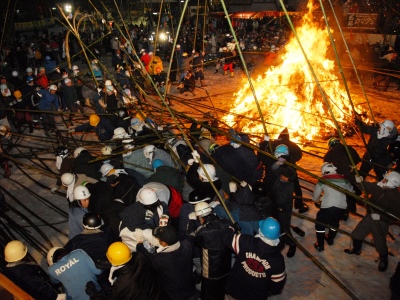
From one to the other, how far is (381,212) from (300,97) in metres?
6.47

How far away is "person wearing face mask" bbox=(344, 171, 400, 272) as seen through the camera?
17.0 ft

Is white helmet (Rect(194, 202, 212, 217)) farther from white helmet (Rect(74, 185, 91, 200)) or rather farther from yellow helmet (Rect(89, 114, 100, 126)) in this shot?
yellow helmet (Rect(89, 114, 100, 126))

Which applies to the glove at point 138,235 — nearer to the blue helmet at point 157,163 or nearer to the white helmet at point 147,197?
the white helmet at point 147,197

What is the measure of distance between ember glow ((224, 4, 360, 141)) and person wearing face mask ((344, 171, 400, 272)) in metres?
5.10

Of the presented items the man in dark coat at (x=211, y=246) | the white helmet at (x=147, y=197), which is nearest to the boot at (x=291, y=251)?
the man in dark coat at (x=211, y=246)

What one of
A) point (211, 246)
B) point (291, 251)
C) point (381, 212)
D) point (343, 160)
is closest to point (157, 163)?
point (211, 246)

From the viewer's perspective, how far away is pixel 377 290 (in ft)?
17.0

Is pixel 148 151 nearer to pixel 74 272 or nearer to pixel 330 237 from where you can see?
pixel 74 272

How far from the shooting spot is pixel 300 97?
10984mm

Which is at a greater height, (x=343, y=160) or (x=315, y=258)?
(x=343, y=160)

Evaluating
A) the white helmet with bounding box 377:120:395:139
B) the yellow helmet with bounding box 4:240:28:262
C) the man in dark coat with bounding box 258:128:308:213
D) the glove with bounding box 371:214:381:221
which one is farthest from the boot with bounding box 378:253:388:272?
the yellow helmet with bounding box 4:240:28:262

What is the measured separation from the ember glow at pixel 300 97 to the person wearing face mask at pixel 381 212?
5099mm

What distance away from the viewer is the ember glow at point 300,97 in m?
10.6

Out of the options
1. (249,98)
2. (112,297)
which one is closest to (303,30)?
(249,98)
